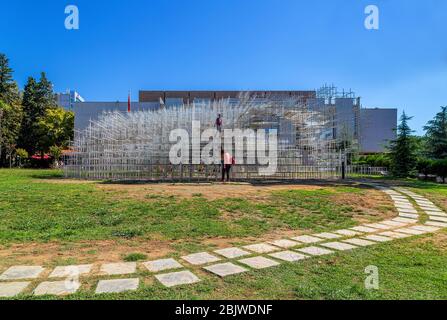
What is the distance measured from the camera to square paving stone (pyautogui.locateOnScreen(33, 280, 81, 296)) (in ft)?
9.17

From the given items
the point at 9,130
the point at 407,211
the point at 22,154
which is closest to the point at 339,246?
the point at 407,211

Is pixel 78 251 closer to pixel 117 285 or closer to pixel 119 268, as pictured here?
pixel 119 268

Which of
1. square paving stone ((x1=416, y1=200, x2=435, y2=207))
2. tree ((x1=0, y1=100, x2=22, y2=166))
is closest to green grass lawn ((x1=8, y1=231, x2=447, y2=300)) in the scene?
square paving stone ((x1=416, y1=200, x2=435, y2=207))

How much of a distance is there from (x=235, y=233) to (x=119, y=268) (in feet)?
7.20

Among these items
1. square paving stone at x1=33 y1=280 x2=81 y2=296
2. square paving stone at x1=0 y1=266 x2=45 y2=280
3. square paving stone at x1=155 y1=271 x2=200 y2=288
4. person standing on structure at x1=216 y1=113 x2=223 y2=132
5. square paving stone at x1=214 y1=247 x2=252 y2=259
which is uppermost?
person standing on structure at x1=216 y1=113 x2=223 y2=132

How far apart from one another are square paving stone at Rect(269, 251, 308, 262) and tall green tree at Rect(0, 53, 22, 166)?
3655 centimetres

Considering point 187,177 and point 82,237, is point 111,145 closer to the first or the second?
point 187,177

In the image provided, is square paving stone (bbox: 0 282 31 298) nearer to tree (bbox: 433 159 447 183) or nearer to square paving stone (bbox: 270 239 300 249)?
square paving stone (bbox: 270 239 300 249)

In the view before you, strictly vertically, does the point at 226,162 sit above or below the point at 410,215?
above

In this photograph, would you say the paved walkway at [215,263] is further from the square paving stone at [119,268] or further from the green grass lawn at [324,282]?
the green grass lawn at [324,282]

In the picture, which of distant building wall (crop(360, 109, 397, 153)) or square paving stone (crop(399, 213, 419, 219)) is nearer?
square paving stone (crop(399, 213, 419, 219))

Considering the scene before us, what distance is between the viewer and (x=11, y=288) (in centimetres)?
289
